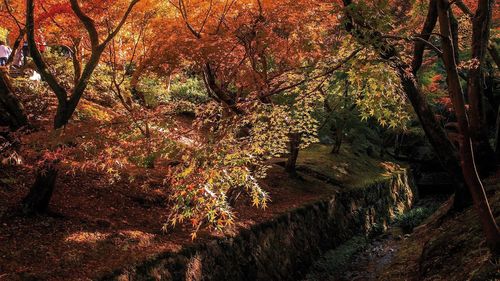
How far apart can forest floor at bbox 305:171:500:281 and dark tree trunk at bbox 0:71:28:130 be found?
31.0ft

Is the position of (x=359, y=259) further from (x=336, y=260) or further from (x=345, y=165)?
(x=345, y=165)

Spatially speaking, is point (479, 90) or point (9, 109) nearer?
point (479, 90)

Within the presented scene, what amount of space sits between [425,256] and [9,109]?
1140 centimetres

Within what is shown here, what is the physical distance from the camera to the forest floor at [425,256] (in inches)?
277

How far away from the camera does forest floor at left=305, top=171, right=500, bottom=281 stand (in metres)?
7.04

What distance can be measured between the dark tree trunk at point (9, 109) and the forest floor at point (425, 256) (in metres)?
9.44

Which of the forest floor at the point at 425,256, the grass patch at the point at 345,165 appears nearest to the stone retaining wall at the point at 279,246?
the forest floor at the point at 425,256

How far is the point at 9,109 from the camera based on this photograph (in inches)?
412

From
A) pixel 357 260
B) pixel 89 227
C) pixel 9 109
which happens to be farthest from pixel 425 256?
pixel 9 109

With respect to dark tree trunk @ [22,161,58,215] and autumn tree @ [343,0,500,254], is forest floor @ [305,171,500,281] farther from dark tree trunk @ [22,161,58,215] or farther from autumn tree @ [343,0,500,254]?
dark tree trunk @ [22,161,58,215]

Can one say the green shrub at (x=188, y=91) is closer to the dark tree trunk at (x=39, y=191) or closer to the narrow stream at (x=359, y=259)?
the narrow stream at (x=359, y=259)

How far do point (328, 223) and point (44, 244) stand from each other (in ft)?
32.7

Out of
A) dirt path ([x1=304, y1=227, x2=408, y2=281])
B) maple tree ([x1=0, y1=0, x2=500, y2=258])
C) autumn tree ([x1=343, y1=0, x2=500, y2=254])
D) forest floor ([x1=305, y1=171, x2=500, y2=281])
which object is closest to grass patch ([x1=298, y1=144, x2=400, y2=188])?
maple tree ([x1=0, y1=0, x2=500, y2=258])

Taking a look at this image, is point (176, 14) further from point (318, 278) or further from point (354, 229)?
point (354, 229)
